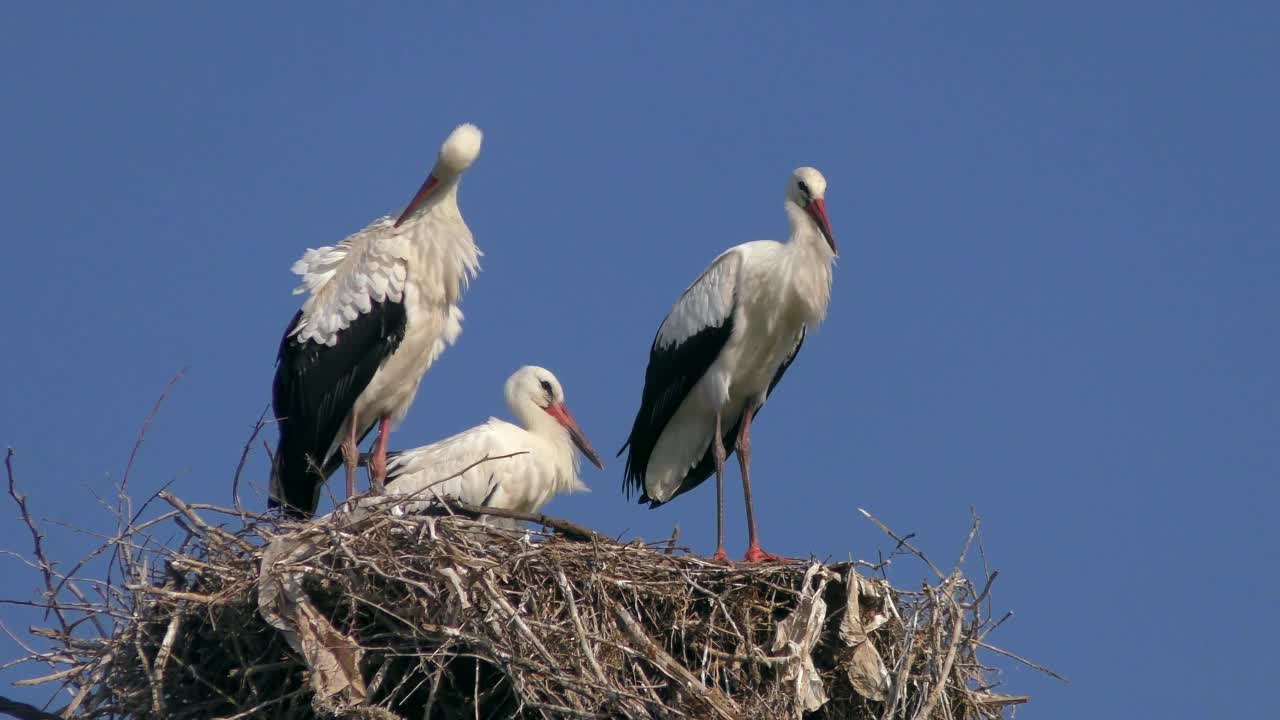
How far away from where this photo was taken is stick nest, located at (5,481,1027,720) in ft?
22.0

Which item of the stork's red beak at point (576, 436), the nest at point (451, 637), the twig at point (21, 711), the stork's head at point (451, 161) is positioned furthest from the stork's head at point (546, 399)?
the twig at point (21, 711)

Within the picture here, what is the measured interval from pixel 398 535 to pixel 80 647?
1.21m

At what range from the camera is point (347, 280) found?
9438 millimetres

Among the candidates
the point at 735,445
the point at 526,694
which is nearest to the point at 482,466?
the point at 735,445

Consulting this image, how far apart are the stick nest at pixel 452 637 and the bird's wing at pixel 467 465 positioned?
1670 mm

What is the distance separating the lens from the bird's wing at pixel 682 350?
32.3ft

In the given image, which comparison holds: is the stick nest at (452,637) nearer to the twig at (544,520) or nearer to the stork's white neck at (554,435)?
the twig at (544,520)

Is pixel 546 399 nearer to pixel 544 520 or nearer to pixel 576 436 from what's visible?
pixel 576 436

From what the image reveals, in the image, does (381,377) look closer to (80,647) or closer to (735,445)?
(735,445)

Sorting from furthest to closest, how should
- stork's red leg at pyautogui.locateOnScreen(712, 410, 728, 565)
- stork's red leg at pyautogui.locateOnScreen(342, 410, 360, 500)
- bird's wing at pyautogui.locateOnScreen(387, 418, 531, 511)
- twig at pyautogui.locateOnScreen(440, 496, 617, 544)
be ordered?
stork's red leg at pyautogui.locateOnScreen(712, 410, 728, 565)
stork's red leg at pyautogui.locateOnScreen(342, 410, 360, 500)
bird's wing at pyautogui.locateOnScreen(387, 418, 531, 511)
twig at pyautogui.locateOnScreen(440, 496, 617, 544)

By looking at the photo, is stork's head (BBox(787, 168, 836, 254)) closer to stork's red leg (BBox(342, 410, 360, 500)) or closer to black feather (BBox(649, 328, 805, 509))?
black feather (BBox(649, 328, 805, 509))

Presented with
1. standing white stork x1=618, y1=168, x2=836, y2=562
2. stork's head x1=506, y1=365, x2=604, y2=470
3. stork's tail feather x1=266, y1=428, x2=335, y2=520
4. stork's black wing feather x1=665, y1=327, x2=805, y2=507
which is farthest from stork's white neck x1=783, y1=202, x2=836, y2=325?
stork's tail feather x1=266, y1=428, x2=335, y2=520

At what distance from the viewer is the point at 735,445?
33.7ft

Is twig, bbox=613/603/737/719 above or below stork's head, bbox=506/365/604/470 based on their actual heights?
below
